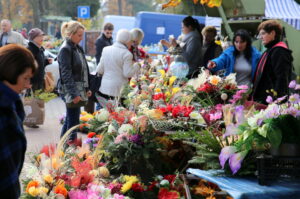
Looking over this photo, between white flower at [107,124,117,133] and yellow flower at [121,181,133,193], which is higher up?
white flower at [107,124,117,133]

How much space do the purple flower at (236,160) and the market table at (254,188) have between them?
7cm

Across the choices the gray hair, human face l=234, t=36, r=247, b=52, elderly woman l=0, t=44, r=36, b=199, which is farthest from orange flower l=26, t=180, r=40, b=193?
the gray hair

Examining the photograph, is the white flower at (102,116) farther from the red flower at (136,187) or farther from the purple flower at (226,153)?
the purple flower at (226,153)

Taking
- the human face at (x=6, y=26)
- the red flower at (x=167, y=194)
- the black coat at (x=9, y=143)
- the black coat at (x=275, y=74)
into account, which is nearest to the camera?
the black coat at (x=9, y=143)

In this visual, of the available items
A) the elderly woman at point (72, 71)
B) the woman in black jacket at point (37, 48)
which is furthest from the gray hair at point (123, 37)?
the woman in black jacket at point (37, 48)

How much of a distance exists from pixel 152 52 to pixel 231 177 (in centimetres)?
1257

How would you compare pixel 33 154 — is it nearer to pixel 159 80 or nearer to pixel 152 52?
pixel 159 80

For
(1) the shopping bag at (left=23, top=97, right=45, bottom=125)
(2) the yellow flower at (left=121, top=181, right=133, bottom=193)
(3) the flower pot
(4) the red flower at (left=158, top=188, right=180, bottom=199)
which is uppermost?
(3) the flower pot

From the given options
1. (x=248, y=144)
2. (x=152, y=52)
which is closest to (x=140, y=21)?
(x=152, y=52)

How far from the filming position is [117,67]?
771 cm

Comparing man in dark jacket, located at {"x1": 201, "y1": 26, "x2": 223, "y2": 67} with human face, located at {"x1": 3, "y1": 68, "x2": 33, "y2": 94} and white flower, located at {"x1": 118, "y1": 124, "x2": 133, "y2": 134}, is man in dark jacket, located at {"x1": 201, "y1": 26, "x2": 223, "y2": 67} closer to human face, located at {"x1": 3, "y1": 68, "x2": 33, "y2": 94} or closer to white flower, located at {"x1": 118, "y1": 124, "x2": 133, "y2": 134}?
white flower, located at {"x1": 118, "y1": 124, "x2": 133, "y2": 134}

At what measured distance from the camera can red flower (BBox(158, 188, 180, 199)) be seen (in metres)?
3.89

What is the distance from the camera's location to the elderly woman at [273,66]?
6043mm

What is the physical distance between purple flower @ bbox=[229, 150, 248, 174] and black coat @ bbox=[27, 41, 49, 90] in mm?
6252
